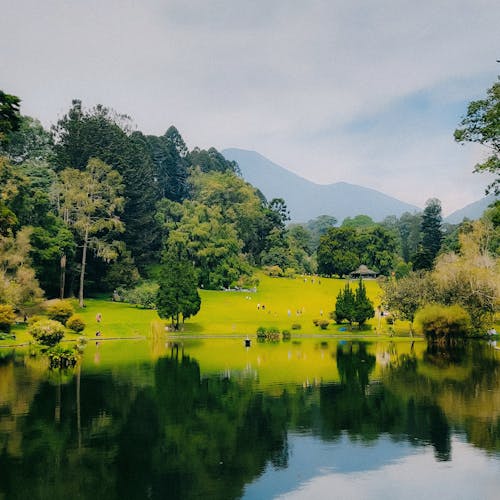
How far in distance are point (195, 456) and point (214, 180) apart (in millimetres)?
95772

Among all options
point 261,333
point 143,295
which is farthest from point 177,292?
point 143,295

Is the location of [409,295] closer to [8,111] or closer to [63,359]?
[63,359]

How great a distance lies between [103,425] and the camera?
Result: 21281 mm

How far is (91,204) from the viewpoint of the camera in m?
76.2

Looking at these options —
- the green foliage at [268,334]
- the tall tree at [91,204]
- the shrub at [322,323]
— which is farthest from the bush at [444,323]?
the tall tree at [91,204]

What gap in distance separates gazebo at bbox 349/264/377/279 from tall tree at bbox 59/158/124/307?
5228 centimetres

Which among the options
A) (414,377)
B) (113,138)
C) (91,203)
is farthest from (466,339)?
(113,138)

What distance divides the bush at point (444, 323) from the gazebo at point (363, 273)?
62.8 metres

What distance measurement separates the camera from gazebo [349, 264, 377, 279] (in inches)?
4505

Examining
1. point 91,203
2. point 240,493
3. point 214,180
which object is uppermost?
point 214,180

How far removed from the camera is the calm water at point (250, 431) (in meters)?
15.0

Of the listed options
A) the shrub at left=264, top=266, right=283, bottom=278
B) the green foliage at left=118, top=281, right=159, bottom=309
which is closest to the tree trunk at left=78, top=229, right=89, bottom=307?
the green foliage at left=118, top=281, right=159, bottom=309

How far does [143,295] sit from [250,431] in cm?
5371

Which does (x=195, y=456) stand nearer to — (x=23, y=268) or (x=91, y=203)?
(x=23, y=268)
